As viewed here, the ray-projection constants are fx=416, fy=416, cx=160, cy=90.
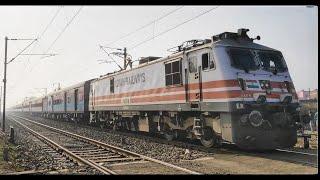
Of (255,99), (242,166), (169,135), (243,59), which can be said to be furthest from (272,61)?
(169,135)

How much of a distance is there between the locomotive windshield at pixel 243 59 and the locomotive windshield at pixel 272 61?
386 millimetres

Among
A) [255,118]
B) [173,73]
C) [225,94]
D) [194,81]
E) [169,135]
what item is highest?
[173,73]

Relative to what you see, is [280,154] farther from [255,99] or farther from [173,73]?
[173,73]

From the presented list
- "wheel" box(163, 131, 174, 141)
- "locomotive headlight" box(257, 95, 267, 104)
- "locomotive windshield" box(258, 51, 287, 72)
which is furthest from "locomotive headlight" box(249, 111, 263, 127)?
"wheel" box(163, 131, 174, 141)

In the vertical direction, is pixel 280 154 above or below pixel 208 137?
below

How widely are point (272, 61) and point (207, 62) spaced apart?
223 cm

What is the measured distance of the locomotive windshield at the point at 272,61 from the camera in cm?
1354

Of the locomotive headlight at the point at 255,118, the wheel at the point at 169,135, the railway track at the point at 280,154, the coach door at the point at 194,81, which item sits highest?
the coach door at the point at 194,81

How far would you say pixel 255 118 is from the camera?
40.0 ft

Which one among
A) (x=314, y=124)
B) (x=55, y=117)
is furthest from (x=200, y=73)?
(x=55, y=117)

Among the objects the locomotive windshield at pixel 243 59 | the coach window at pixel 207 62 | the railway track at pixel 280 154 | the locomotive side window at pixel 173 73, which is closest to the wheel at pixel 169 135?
the railway track at pixel 280 154

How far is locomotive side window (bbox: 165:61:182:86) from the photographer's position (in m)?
15.2

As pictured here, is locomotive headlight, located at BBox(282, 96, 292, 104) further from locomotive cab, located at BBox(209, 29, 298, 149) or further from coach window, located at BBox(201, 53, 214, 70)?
coach window, located at BBox(201, 53, 214, 70)

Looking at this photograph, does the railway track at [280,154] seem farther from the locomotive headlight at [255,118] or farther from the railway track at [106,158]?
the railway track at [106,158]
